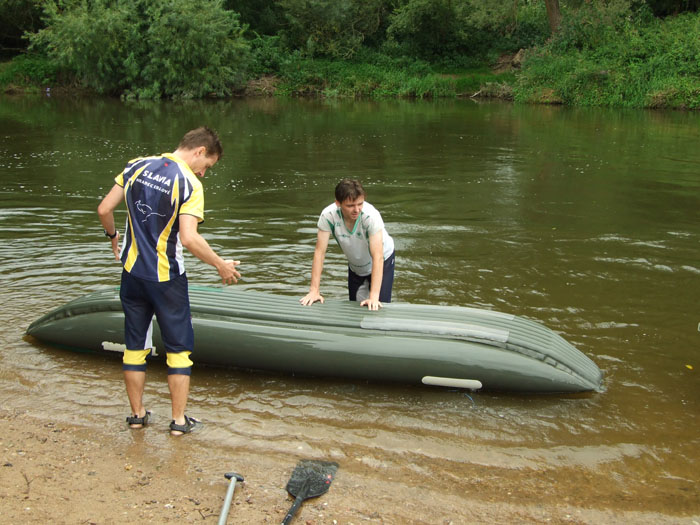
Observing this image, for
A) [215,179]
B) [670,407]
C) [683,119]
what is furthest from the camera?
[683,119]

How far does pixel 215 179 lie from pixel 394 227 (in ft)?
16.5

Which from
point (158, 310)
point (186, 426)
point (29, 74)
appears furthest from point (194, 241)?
point (29, 74)

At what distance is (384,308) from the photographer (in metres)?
5.24

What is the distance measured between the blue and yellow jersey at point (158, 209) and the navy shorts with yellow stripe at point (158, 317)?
76mm

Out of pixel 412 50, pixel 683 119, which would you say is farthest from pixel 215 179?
pixel 412 50

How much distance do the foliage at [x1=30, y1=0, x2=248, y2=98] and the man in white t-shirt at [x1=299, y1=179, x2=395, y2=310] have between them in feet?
98.3

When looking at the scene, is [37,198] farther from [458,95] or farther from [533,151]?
[458,95]

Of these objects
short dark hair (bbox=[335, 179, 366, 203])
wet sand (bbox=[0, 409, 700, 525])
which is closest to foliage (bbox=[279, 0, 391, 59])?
short dark hair (bbox=[335, 179, 366, 203])

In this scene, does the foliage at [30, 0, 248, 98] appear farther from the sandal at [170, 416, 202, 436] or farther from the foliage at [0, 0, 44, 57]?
the sandal at [170, 416, 202, 436]

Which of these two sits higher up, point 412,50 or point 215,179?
point 412,50

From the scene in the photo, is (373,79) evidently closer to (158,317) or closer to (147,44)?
(147,44)

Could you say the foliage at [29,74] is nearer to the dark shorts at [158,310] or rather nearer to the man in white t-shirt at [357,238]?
the man in white t-shirt at [357,238]

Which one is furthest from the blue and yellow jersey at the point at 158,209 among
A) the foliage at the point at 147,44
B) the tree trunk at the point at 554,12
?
the tree trunk at the point at 554,12

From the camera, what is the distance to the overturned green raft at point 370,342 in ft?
15.7
